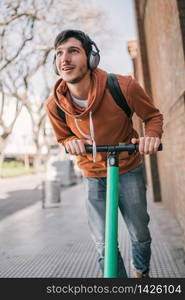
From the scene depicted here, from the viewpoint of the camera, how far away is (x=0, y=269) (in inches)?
131

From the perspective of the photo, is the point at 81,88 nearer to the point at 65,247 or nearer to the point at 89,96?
the point at 89,96

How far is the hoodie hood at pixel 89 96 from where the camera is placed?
182cm

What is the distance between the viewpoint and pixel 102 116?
75.0 inches

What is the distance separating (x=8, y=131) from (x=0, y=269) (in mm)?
12902

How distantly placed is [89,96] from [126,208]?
73cm

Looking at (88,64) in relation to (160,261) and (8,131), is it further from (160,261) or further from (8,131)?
(8,131)

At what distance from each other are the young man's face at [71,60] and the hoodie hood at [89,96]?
95 millimetres

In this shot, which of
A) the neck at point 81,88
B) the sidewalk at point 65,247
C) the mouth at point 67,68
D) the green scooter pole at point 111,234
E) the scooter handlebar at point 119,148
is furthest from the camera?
the sidewalk at point 65,247

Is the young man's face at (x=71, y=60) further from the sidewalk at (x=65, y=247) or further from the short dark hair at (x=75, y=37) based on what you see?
the sidewalk at (x=65, y=247)

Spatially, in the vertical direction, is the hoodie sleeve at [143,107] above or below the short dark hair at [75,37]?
below

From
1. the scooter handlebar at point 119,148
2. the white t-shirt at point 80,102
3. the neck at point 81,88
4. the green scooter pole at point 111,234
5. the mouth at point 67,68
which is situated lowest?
the green scooter pole at point 111,234

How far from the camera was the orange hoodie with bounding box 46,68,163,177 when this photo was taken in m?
1.85

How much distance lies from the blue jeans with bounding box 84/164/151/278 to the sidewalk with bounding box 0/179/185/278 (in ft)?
3.22

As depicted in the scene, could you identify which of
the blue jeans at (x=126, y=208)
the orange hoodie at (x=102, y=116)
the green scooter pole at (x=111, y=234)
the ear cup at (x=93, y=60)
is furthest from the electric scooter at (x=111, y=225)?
the ear cup at (x=93, y=60)
